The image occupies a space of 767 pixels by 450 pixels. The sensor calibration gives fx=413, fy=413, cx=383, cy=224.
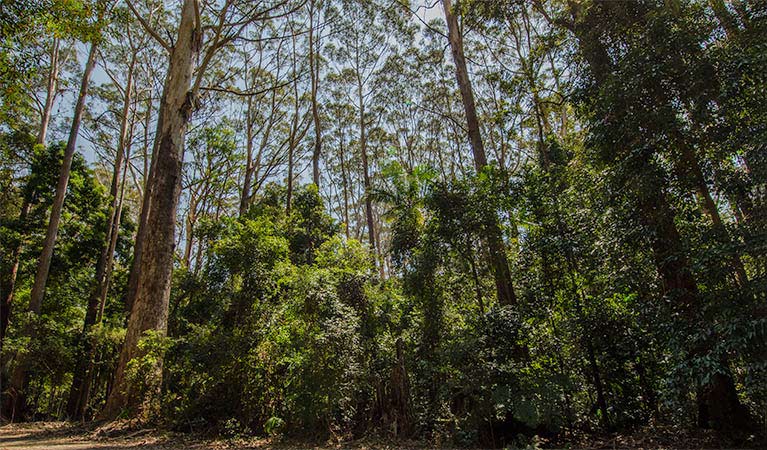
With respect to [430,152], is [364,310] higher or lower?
lower

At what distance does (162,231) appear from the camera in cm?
749

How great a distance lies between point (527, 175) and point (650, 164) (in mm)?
2437

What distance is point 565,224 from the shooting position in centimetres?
657

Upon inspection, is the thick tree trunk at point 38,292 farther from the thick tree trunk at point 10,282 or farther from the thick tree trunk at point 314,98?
the thick tree trunk at point 314,98

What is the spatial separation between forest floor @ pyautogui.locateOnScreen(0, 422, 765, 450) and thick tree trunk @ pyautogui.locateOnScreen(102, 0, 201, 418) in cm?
52

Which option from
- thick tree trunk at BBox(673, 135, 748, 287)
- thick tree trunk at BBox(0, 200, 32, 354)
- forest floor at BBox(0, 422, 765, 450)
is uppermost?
thick tree trunk at BBox(0, 200, 32, 354)

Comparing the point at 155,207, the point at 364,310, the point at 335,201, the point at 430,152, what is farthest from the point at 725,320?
the point at 335,201

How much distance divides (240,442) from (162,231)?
3906 millimetres

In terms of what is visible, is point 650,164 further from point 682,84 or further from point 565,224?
point 565,224

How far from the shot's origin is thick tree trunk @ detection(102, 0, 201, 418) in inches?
265

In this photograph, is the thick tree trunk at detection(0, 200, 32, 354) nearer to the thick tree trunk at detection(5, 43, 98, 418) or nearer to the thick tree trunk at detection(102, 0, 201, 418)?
the thick tree trunk at detection(5, 43, 98, 418)

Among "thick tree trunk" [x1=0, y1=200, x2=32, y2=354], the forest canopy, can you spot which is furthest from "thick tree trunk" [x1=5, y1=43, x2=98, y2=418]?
"thick tree trunk" [x1=0, y1=200, x2=32, y2=354]

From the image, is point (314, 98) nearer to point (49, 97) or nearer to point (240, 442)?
point (49, 97)

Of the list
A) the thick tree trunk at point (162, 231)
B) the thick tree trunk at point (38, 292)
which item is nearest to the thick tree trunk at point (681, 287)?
the thick tree trunk at point (162, 231)
